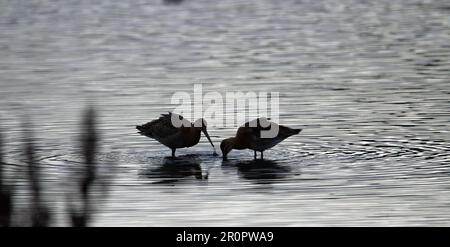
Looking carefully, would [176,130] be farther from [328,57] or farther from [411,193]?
[328,57]

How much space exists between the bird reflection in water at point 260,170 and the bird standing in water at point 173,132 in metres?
0.77

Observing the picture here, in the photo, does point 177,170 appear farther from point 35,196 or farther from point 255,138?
point 35,196

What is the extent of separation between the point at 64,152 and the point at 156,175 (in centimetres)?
165

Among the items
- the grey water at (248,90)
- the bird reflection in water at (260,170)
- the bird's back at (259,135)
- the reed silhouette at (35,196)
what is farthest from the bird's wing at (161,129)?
the reed silhouette at (35,196)

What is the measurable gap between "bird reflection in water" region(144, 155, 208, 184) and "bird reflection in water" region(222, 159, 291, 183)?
0.35m

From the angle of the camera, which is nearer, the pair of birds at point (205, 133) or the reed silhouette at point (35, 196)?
the reed silhouette at point (35, 196)

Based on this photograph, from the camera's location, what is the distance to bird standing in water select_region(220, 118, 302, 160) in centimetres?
1284

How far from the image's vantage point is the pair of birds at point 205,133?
1288 centimetres

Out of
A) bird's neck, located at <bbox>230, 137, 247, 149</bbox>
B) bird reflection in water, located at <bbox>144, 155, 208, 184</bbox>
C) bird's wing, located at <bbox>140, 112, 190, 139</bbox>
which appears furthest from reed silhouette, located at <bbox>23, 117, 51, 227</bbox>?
bird's wing, located at <bbox>140, 112, 190, 139</bbox>

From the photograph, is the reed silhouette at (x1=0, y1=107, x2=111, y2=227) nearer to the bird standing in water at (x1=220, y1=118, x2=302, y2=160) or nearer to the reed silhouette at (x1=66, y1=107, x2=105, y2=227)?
the reed silhouette at (x1=66, y1=107, x2=105, y2=227)

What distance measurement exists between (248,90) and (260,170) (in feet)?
18.5

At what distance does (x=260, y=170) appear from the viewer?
1204 centimetres

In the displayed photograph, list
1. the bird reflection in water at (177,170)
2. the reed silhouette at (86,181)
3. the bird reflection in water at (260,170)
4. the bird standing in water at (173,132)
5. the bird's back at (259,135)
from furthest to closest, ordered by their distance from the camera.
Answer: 1. the bird standing in water at (173,132)
2. the bird's back at (259,135)
3. the bird reflection in water at (177,170)
4. the bird reflection in water at (260,170)
5. the reed silhouette at (86,181)

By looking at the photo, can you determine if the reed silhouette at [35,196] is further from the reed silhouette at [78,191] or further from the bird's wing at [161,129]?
the bird's wing at [161,129]
